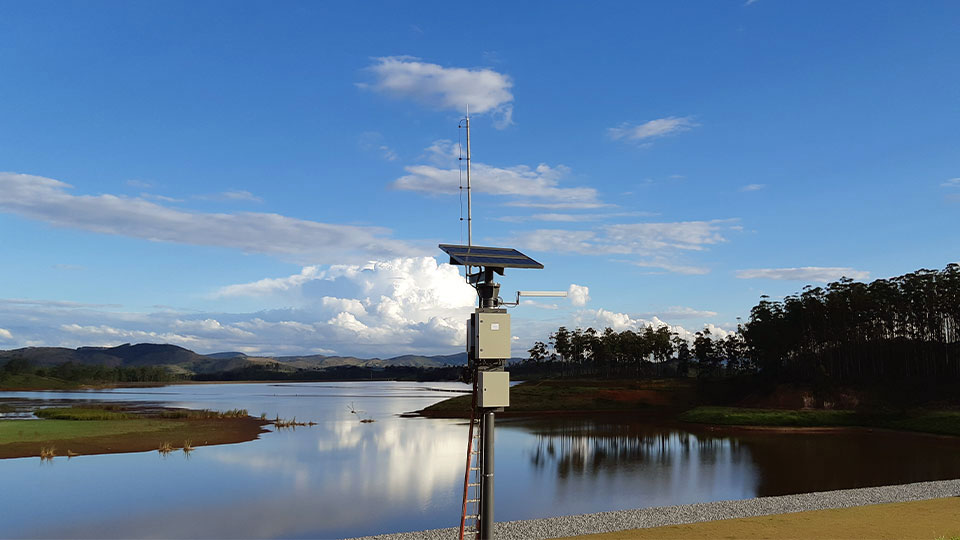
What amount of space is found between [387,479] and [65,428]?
32224mm

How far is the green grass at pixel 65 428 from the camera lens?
4434cm

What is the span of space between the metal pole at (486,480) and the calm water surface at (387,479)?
34.5 ft

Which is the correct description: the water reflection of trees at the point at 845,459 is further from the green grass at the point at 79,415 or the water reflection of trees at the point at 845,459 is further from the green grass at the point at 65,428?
the green grass at the point at 79,415

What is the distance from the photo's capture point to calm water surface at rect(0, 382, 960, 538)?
74.9ft

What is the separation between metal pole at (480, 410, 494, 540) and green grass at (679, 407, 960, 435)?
6112 centimetres

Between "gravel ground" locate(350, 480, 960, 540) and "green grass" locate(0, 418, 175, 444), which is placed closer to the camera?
"gravel ground" locate(350, 480, 960, 540)

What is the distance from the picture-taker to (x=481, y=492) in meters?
12.0

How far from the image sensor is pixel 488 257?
12391 millimetres

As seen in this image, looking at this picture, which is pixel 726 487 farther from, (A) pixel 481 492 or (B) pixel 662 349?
(B) pixel 662 349

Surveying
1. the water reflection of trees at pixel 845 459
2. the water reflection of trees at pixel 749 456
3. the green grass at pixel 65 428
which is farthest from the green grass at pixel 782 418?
the green grass at pixel 65 428

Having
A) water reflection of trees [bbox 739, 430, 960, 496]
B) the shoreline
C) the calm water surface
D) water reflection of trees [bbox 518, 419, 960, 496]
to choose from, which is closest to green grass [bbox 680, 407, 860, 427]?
water reflection of trees [bbox 518, 419, 960, 496]

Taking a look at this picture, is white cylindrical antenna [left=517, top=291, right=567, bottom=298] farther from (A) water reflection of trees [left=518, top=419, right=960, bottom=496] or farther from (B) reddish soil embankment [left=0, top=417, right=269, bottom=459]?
(B) reddish soil embankment [left=0, top=417, right=269, bottom=459]

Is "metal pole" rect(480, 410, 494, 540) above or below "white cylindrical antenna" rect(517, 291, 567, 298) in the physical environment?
below

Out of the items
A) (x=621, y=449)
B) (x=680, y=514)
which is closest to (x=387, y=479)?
(x=680, y=514)
